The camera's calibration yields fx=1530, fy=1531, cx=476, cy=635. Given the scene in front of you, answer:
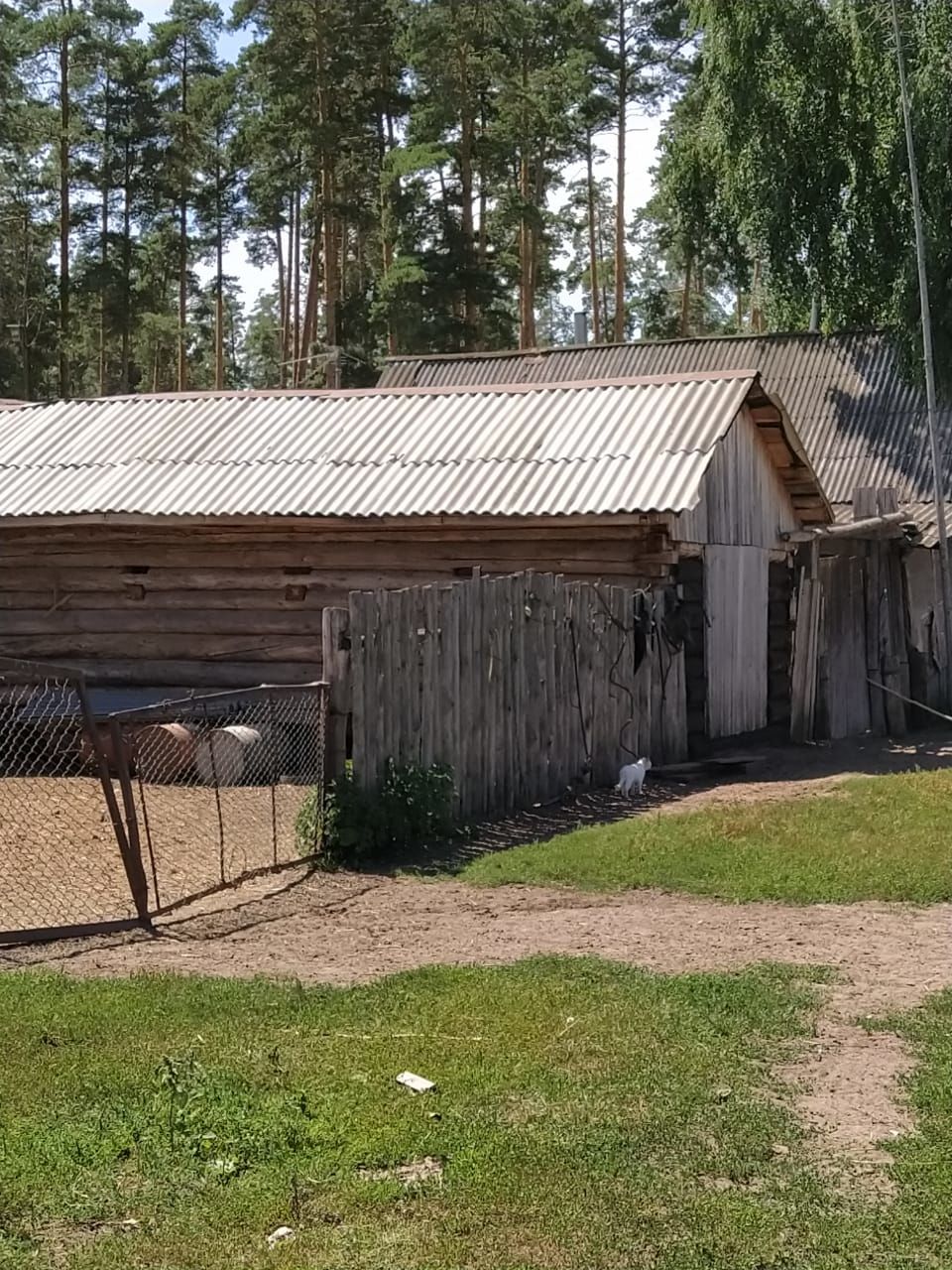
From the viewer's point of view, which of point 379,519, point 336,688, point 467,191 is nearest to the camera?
point 336,688

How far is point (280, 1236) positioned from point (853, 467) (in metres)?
22.1

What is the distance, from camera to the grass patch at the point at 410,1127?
3816 millimetres

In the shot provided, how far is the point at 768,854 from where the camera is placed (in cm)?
934

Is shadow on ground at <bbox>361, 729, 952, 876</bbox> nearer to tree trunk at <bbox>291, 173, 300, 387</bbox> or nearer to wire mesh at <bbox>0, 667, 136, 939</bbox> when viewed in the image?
wire mesh at <bbox>0, 667, 136, 939</bbox>

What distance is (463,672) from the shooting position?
1064cm

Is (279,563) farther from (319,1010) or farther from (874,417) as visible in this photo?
(874,417)

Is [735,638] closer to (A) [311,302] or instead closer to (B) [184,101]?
(A) [311,302]

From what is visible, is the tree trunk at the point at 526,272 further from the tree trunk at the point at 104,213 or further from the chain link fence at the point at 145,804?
the chain link fence at the point at 145,804

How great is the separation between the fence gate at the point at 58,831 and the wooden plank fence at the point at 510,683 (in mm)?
1747

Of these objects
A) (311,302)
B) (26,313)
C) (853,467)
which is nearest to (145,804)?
(853,467)

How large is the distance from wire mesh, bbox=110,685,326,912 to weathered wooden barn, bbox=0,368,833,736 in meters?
1.56

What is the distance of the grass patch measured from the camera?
12.5 feet

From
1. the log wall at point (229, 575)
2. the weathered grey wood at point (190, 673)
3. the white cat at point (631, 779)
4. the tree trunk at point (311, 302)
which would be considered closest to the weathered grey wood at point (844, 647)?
the log wall at point (229, 575)

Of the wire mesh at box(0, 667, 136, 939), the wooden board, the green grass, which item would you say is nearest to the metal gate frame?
the wire mesh at box(0, 667, 136, 939)
